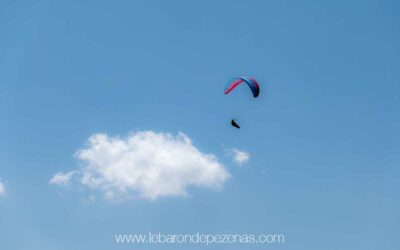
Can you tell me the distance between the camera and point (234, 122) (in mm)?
53938

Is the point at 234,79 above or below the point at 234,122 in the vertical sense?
above

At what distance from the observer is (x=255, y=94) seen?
176ft

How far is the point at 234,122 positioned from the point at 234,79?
585cm

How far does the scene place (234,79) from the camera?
5303cm

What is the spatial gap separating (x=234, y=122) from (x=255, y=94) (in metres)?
4.76

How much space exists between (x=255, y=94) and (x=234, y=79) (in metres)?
3.58
